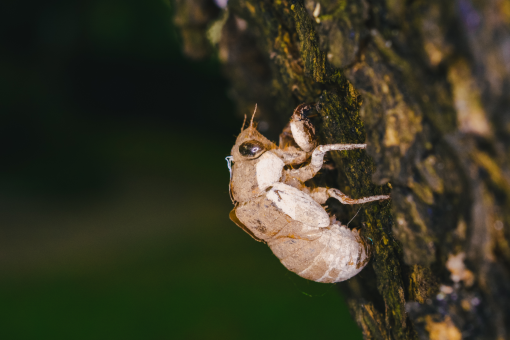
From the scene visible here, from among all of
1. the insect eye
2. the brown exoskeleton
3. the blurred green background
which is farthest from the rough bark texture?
the blurred green background

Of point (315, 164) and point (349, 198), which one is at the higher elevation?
point (315, 164)

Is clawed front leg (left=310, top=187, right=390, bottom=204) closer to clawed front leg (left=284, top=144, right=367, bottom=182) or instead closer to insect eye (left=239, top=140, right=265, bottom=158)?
clawed front leg (left=284, top=144, right=367, bottom=182)

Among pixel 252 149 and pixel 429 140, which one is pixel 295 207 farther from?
pixel 429 140

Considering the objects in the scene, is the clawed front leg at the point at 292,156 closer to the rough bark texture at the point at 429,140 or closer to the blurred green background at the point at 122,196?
the rough bark texture at the point at 429,140

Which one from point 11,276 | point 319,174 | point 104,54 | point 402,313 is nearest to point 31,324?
point 11,276

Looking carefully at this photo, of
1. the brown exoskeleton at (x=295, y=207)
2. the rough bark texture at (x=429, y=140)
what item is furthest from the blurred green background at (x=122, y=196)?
the rough bark texture at (x=429, y=140)

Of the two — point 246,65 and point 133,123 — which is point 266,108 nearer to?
point 246,65

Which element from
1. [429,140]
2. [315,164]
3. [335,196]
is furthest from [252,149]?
[429,140]
